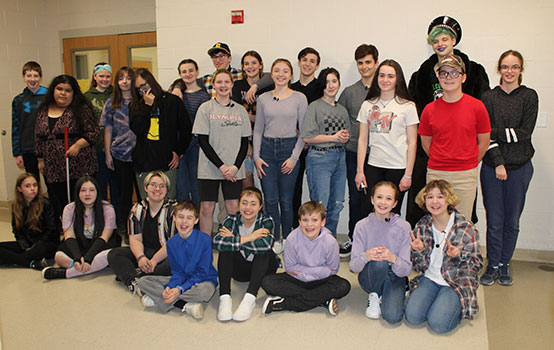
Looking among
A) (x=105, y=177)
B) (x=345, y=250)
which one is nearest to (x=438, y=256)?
(x=345, y=250)

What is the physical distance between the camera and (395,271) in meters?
2.55

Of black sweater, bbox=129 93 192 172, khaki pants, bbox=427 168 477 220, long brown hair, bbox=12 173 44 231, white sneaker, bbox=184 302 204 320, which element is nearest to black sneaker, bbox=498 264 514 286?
khaki pants, bbox=427 168 477 220

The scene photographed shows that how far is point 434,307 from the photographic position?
7.94 feet

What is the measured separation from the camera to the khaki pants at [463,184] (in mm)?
2764

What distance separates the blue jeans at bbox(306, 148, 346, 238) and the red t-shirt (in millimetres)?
758

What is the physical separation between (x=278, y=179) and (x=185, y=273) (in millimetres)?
1105

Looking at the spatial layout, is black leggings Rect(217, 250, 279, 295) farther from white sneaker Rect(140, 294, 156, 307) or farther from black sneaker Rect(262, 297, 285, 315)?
white sneaker Rect(140, 294, 156, 307)

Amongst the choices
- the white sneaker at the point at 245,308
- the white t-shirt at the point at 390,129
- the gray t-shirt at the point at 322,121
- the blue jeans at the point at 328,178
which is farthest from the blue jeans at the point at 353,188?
the white sneaker at the point at 245,308

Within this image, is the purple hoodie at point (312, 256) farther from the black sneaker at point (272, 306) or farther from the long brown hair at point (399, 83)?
the long brown hair at point (399, 83)

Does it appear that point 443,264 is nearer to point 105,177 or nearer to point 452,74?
point 452,74

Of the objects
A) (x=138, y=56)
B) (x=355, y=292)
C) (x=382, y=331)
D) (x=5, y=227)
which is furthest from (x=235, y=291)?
(x=138, y=56)

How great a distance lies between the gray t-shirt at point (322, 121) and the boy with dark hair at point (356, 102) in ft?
0.57

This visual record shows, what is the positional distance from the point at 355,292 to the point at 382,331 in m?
0.53

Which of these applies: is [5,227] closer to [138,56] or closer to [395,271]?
[138,56]
